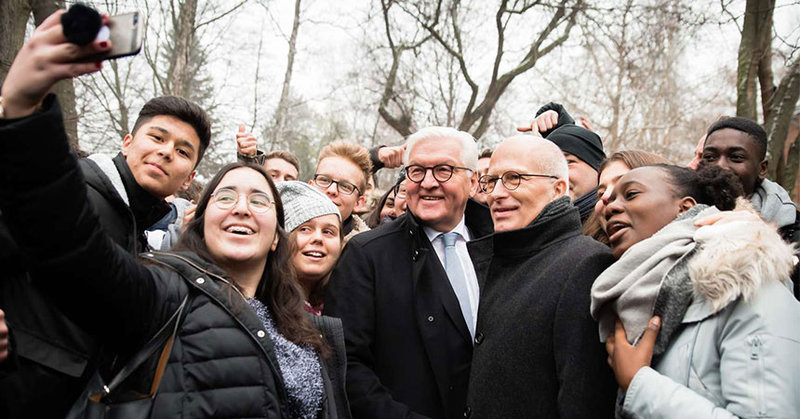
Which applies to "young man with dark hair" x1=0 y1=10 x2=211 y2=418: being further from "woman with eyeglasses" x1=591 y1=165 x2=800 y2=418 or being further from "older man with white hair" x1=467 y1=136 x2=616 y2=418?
"woman with eyeglasses" x1=591 y1=165 x2=800 y2=418

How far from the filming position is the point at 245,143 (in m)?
4.31

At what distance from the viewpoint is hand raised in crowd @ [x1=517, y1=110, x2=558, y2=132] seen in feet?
14.2

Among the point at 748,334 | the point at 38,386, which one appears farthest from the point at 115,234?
the point at 748,334

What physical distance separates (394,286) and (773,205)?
8.44 feet

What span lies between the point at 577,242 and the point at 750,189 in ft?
6.50

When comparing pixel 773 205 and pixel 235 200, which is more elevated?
pixel 773 205

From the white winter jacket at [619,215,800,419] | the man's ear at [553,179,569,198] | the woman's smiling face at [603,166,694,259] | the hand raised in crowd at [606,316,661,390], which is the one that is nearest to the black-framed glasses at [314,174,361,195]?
the man's ear at [553,179,569,198]

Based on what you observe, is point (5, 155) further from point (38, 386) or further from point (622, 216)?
point (622, 216)

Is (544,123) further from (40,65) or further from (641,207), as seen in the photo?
(40,65)

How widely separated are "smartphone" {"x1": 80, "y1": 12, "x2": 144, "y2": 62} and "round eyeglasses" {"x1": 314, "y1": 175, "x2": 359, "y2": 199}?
9.63 ft

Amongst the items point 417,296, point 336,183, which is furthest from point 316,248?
point 336,183

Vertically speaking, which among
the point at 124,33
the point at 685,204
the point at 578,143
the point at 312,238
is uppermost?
the point at 124,33

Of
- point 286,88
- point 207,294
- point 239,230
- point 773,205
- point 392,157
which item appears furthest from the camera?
point 286,88

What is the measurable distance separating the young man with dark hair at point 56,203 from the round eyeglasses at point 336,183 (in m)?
1.06
